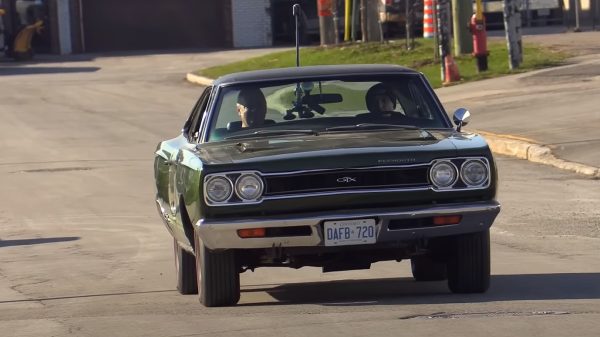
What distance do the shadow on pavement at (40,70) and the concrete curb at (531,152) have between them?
2184 centimetres

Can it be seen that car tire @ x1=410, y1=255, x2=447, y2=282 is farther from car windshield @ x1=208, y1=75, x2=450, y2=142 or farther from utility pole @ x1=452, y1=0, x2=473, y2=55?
utility pole @ x1=452, y1=0, x2=473, y2=55

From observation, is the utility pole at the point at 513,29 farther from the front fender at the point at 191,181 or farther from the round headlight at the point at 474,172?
the round headlight at the point at 474,172

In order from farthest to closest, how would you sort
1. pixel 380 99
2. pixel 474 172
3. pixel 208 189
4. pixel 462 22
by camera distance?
pixel 462 22
pixel 380 99
pixel 474 172
pixel 208 189

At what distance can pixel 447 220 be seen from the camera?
322 inches

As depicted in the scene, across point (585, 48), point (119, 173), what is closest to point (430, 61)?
point (585, 48)

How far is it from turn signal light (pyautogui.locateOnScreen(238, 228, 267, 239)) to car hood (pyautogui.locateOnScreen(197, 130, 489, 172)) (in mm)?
364

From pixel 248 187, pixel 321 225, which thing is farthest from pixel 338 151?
pixel 248 187

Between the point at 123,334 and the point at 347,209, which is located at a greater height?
the point at 347,209

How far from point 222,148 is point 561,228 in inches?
189

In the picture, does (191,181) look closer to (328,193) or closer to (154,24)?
(328,193)

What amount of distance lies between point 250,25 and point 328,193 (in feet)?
130

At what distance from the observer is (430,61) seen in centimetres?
2927

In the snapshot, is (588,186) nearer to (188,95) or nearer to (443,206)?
(443,206)

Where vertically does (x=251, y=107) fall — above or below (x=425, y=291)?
above
